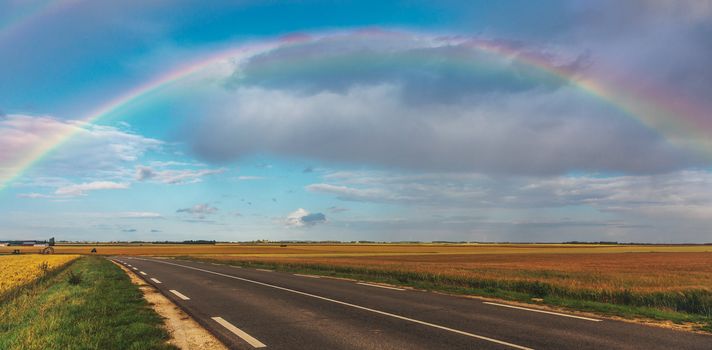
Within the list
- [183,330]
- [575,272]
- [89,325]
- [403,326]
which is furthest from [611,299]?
[575,272]

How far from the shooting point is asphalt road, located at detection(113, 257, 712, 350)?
26.9ft

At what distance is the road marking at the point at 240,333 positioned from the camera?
8.12 meters

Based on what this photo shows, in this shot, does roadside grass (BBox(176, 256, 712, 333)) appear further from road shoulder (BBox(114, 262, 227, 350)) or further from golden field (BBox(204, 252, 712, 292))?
road shoulder (BBox(114, 262, 227, 350))

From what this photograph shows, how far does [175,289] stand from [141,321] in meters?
8.40

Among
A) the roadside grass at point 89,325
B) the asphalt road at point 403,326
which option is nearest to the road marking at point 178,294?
the asphalt road at point 403,326

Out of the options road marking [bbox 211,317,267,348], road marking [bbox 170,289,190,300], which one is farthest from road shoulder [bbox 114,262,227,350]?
road marking [bbox 170,289,190,300]

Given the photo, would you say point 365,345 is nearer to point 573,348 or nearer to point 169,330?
point 573,348

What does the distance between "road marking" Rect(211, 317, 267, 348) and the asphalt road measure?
22mm

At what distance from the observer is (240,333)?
9.10 metres

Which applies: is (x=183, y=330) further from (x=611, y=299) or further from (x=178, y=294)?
(x=611, y=299)

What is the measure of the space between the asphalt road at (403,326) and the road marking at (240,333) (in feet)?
0.07

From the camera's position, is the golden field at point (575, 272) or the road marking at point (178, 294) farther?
the golden field at point (575, 272)

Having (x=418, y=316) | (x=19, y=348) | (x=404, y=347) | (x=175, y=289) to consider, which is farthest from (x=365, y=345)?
(x=175, y=289)

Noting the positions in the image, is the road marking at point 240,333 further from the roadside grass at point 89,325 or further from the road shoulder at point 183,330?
the roadside grass at point 89,325
